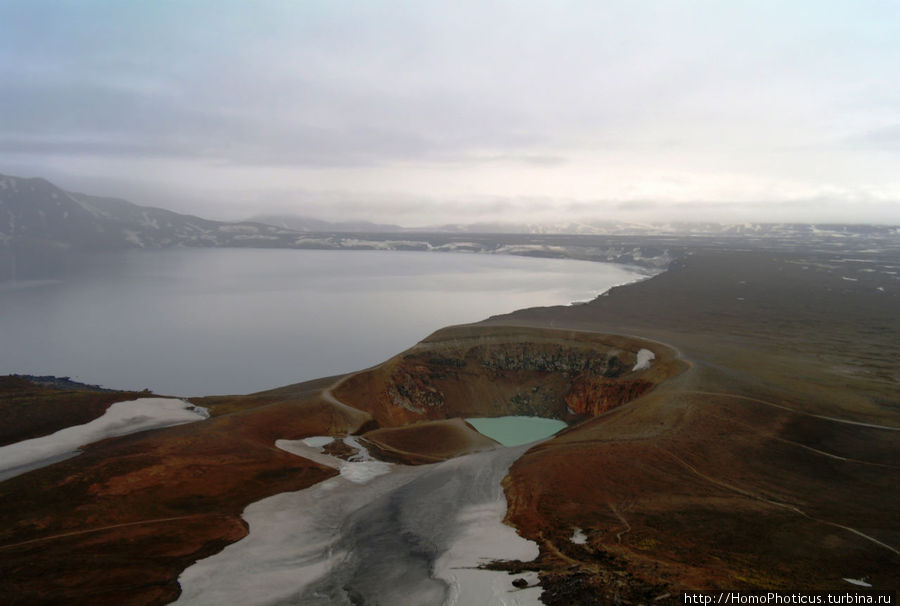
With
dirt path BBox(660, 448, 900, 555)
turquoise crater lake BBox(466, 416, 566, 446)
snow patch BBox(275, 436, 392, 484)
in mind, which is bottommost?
turquoise crater lake BBox(466, 416, 566, 446)

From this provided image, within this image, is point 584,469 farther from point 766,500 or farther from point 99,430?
point 99,430

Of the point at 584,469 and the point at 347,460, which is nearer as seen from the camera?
the point at 584,469

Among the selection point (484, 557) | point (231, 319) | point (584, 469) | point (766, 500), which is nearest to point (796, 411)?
point (766, 500)

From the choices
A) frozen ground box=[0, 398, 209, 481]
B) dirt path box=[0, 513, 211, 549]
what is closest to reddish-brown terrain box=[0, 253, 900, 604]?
dirt path box=[0, 513, 211, 549]

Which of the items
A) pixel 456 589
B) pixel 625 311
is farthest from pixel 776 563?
pixel 625 311

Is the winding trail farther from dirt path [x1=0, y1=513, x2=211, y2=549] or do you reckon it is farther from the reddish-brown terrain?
dirt path [x1=0, y1=513, x2=211, y2=549]

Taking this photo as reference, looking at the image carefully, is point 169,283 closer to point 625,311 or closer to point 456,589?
point 625,311
